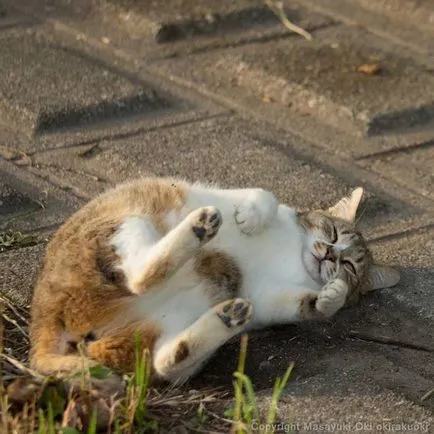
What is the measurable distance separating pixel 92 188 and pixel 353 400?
216 cm

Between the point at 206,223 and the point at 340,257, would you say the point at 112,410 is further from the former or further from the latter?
the point at 340,257

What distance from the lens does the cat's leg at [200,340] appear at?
3719 mm

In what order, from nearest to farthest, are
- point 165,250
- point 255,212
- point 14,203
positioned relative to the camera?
point 165,250, point 255,212, point 14,203

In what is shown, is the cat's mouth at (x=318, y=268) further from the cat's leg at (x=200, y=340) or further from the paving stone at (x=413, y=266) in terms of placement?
the cat's leg at (x=200, y=340)

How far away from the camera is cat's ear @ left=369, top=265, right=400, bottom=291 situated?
4539 millimetres

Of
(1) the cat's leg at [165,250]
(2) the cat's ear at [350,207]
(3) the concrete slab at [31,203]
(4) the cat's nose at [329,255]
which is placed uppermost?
(1) the cat's leg at [165,250]

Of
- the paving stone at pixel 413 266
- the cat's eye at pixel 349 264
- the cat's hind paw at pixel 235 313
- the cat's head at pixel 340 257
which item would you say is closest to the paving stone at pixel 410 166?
the paving stone at pixel 413 266

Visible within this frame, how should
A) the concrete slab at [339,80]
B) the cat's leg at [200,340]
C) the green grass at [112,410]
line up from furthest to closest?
1. the concrete slab at [339,80]
2. the cat's leg at [200,340]
3. the green grass at [112,410]

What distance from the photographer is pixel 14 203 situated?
5.19m

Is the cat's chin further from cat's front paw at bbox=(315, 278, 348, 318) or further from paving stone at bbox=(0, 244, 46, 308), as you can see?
paving stone at bbox=(0, 244, 46, 308)

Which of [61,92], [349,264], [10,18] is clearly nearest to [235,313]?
[349,264]

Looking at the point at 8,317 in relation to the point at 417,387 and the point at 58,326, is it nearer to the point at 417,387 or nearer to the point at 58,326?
the point at 58,326

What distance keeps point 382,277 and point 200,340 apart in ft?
3.66

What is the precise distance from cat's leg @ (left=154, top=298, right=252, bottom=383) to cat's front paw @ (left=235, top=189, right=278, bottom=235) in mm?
606
